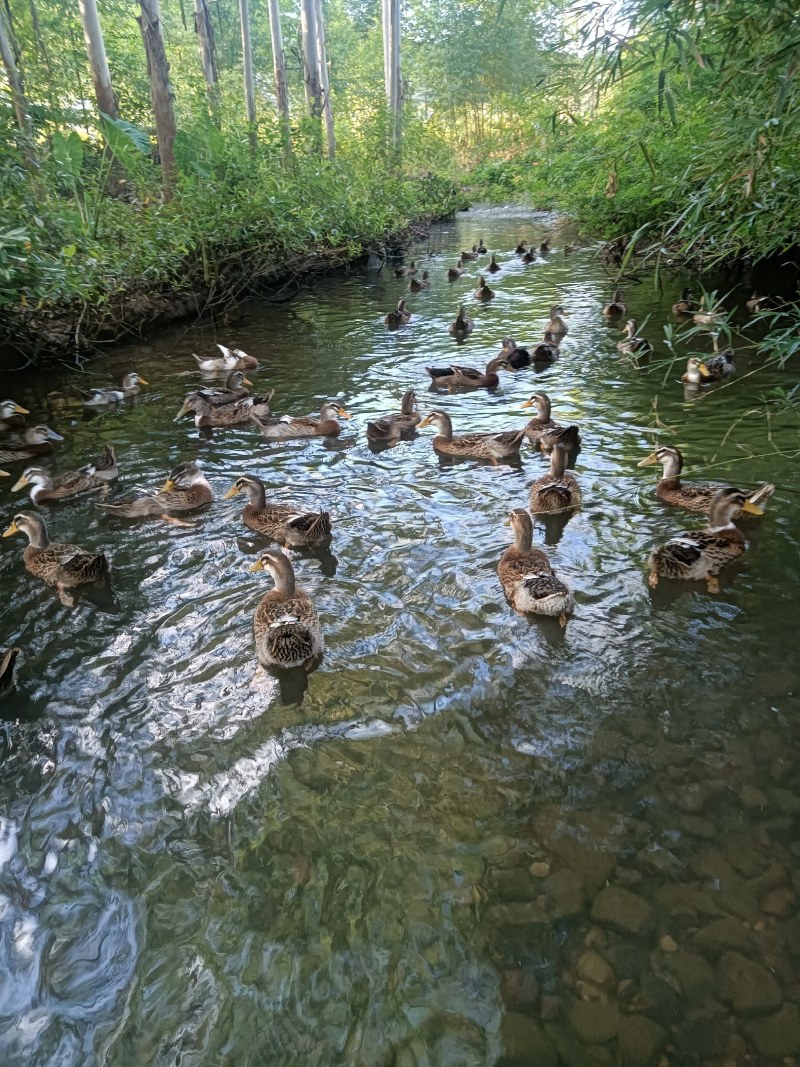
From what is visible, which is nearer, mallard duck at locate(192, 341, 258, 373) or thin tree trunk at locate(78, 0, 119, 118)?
mallard duck at locate(192, 341, 258, 373)

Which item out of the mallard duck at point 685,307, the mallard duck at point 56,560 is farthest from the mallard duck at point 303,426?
the mallard duck at point 685,307

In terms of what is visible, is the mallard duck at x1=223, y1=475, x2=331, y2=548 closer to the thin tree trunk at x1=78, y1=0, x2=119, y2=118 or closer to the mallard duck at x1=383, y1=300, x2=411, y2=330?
the mallard duck at x1=383, y1=300, x2=411, y2=330

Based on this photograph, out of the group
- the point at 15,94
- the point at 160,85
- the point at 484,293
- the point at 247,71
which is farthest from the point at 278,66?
the point at 15,94

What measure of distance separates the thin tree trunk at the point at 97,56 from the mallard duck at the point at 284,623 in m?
15.9

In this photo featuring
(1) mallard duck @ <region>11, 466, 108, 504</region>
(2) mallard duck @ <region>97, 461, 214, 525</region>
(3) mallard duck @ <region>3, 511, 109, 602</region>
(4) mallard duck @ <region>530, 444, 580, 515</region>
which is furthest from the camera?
(1) mallard duck @ <region>11, 466, 108, 504</region>

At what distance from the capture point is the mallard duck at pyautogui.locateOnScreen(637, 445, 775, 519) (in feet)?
21.0

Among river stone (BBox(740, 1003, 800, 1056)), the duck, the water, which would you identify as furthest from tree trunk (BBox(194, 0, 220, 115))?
river stone (BBox(740, 1003, 800, 1056))

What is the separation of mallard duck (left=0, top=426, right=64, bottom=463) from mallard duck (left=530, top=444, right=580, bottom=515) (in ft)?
22.2

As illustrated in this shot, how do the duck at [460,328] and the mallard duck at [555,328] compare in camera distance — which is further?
the duck at [460,328]

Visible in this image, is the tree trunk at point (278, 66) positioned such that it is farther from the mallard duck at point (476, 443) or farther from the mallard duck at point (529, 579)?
the mallard duck at point (529, 579)

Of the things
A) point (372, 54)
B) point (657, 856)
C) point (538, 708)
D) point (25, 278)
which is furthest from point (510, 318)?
point (372, 54)

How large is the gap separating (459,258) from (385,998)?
25.8 m

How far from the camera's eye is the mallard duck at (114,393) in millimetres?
11039

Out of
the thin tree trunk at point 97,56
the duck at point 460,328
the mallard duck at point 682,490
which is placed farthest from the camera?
the thin tree trunk at point 97,56
